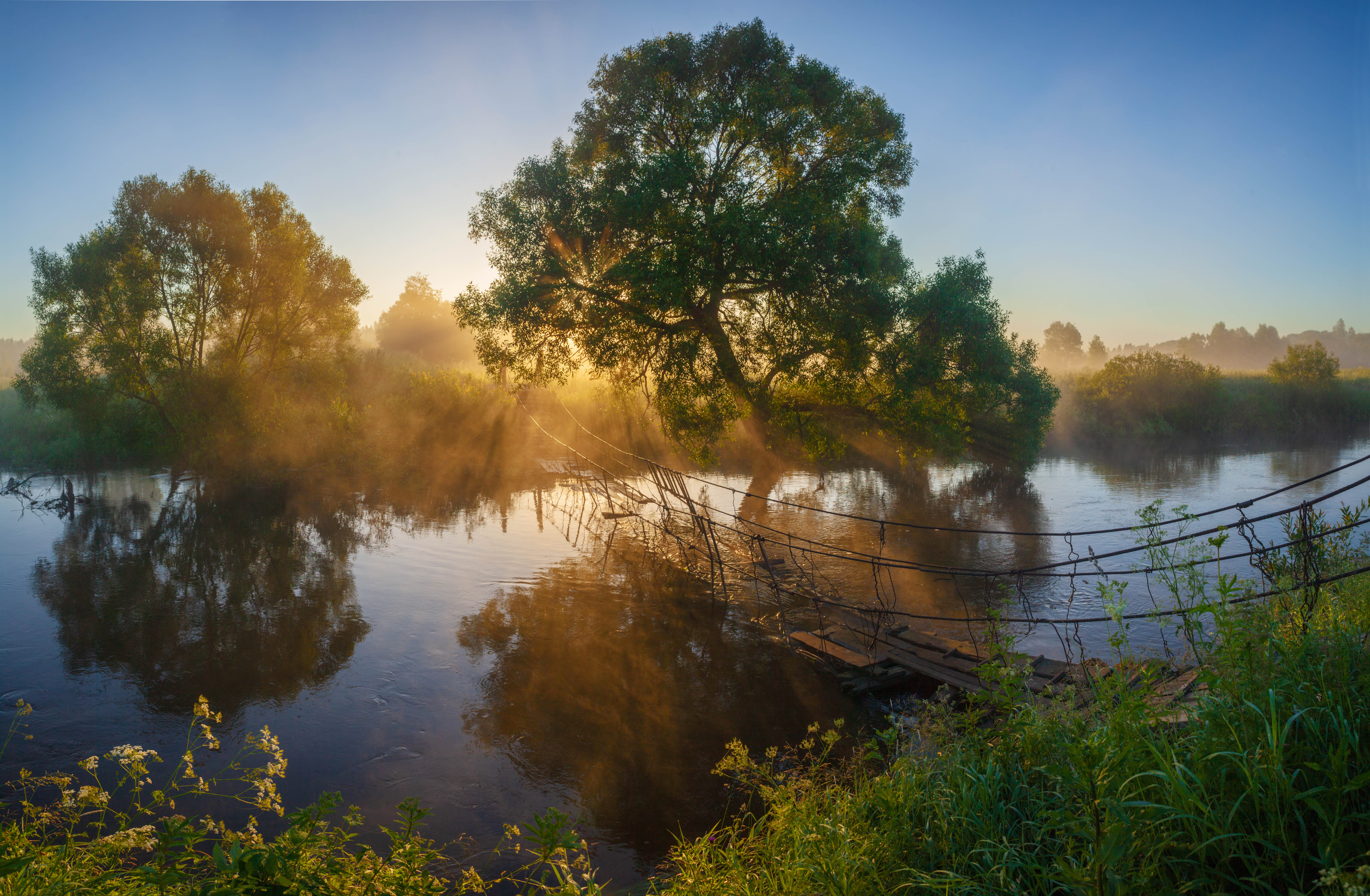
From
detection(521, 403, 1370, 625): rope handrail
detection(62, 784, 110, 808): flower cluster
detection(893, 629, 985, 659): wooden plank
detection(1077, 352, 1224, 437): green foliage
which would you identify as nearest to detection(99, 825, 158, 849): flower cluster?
detection(62, 784, 110, 808): flower cluster

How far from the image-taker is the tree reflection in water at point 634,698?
263 inches

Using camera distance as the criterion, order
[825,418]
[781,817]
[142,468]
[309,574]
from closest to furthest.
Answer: [781,817]
[309,574]
[825,418]
[142,468]

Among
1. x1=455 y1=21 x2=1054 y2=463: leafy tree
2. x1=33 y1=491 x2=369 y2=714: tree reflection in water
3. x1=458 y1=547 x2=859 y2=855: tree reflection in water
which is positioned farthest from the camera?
x1=455 y1=21 x2=1054 y2=463: leafy tree

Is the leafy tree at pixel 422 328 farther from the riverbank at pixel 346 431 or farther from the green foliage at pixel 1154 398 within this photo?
the green foliage at pixel 1154 398

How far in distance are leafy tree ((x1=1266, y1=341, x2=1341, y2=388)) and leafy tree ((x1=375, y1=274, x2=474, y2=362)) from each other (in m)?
63.3

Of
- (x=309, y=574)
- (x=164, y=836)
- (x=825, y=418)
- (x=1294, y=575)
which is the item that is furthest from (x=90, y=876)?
(x=825, y=418)

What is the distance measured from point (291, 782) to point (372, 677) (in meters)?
2.60

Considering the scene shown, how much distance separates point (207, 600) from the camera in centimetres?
1315

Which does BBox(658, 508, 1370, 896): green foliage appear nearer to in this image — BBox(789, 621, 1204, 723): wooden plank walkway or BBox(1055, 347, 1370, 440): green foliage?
BBox(789, 621, 1204, 723): wooden plank walkway

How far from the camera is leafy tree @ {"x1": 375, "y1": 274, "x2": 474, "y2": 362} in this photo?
65.4m

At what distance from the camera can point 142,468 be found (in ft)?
101

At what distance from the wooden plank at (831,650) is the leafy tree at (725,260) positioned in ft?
24.6

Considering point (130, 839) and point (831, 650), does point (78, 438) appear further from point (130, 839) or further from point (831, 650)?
point (130, 839)

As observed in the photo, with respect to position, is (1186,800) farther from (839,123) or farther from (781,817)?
(839,123)
